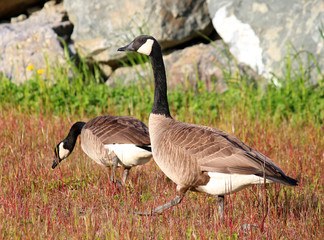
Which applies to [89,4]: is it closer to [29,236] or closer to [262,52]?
[262,52]

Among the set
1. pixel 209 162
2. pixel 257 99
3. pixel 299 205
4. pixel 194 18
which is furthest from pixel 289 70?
pixel 209 162

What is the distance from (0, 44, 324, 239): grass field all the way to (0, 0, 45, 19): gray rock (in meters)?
2.27

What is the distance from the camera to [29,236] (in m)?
3.56

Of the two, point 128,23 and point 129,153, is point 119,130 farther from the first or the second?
point 128,23

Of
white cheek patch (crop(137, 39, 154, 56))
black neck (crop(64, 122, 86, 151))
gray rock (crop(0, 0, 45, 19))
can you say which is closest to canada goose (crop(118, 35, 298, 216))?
white cheek patch (crop(137, 39, 154, 56))

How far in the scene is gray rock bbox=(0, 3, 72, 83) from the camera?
9609 mm

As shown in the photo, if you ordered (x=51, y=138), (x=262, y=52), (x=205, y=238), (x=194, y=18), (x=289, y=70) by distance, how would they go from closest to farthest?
(x=205, y=238)
(x=51, y=138)
(x=289, y=70)
(x=262, y=52)
(x=194, y=18)

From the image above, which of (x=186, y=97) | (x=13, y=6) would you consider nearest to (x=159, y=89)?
(x=186, y=97)

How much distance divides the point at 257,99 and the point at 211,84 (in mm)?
1196

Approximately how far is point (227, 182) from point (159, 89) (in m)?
1.37

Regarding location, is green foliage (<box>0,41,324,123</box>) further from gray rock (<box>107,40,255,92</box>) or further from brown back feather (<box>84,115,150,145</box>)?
brown back feather (<box>84,115,150,145</box>)

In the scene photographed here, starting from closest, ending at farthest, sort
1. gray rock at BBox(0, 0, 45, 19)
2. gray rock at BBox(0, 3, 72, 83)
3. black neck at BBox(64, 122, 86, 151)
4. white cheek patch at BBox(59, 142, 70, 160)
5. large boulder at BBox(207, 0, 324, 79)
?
white cheek patch at BBox(59, 142, 70, 160)
black neck at BBox(64, 122, 86, 151)
large boulder at BBox(207, 0, 324, 79)
gray rock at BBox(0, 3, 72, 83)
gray rock at BBox(0, 0, 45, 19)

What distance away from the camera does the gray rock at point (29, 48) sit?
378 inches

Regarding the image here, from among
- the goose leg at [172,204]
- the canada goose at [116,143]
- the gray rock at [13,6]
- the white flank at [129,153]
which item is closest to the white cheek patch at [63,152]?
the canada goose at [116,143]
